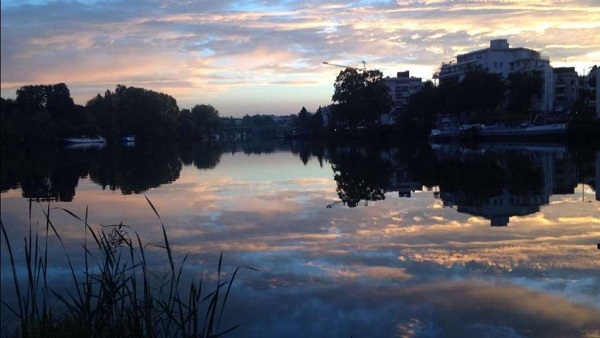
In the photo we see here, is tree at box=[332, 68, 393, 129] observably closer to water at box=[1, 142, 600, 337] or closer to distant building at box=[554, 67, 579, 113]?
distant building at box=[554, 67, 579, 113]

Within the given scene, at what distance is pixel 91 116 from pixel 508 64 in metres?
62.2

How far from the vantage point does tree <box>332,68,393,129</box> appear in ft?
280

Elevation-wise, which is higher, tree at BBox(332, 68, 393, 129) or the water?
tree at BBox(332, 68, 393, 129)

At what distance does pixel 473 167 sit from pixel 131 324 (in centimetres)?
2041

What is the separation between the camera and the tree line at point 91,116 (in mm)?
75625

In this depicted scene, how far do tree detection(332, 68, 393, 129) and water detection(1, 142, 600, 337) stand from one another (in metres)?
66.7

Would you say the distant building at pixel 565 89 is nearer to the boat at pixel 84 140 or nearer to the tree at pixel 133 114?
the tree at pixel 133 114

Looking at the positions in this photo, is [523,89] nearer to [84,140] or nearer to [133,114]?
[84,140]

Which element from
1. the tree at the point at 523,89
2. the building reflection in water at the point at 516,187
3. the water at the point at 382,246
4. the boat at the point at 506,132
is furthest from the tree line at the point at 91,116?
the building reflection in water at the point at 516,187

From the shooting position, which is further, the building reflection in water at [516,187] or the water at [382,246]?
the building reflection in water at [516,187]

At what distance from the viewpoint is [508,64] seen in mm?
88625

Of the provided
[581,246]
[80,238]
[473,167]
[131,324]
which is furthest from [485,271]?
[473,167]

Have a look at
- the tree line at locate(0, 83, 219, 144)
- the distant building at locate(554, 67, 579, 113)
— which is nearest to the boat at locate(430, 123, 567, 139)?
the distant building at locate(554, 67, 579, 113)

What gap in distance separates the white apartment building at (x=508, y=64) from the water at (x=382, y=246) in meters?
66.1
